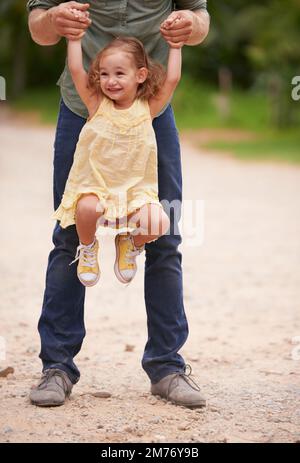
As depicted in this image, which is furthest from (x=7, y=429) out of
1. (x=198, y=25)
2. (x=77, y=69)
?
(x=198, y=25)

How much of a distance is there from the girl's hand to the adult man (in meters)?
0.03

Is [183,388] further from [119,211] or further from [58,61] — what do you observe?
[58,61]

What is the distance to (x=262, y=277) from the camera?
7.16 metres

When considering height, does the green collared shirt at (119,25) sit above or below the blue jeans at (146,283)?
above

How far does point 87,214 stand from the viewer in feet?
11.4

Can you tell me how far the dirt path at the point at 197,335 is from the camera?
141 inches

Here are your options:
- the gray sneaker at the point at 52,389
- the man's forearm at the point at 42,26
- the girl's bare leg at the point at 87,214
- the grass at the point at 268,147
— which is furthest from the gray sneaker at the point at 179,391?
the grass at the point at 268,147

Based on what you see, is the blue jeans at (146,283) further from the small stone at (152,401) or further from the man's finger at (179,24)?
the man's finger at (179,24)

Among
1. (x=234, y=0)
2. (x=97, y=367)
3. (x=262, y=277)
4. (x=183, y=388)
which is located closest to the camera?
(x=183, y=388)

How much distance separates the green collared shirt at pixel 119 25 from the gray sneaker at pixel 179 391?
Answer: 1.18 metres

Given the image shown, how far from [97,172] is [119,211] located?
176 mm

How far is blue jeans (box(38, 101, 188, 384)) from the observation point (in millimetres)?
→ 3775

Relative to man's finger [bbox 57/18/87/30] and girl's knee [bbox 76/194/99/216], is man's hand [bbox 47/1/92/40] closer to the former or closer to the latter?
man's finger [bbox 57/18/87/30]

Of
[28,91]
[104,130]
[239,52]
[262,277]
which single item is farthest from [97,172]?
[28,91]
